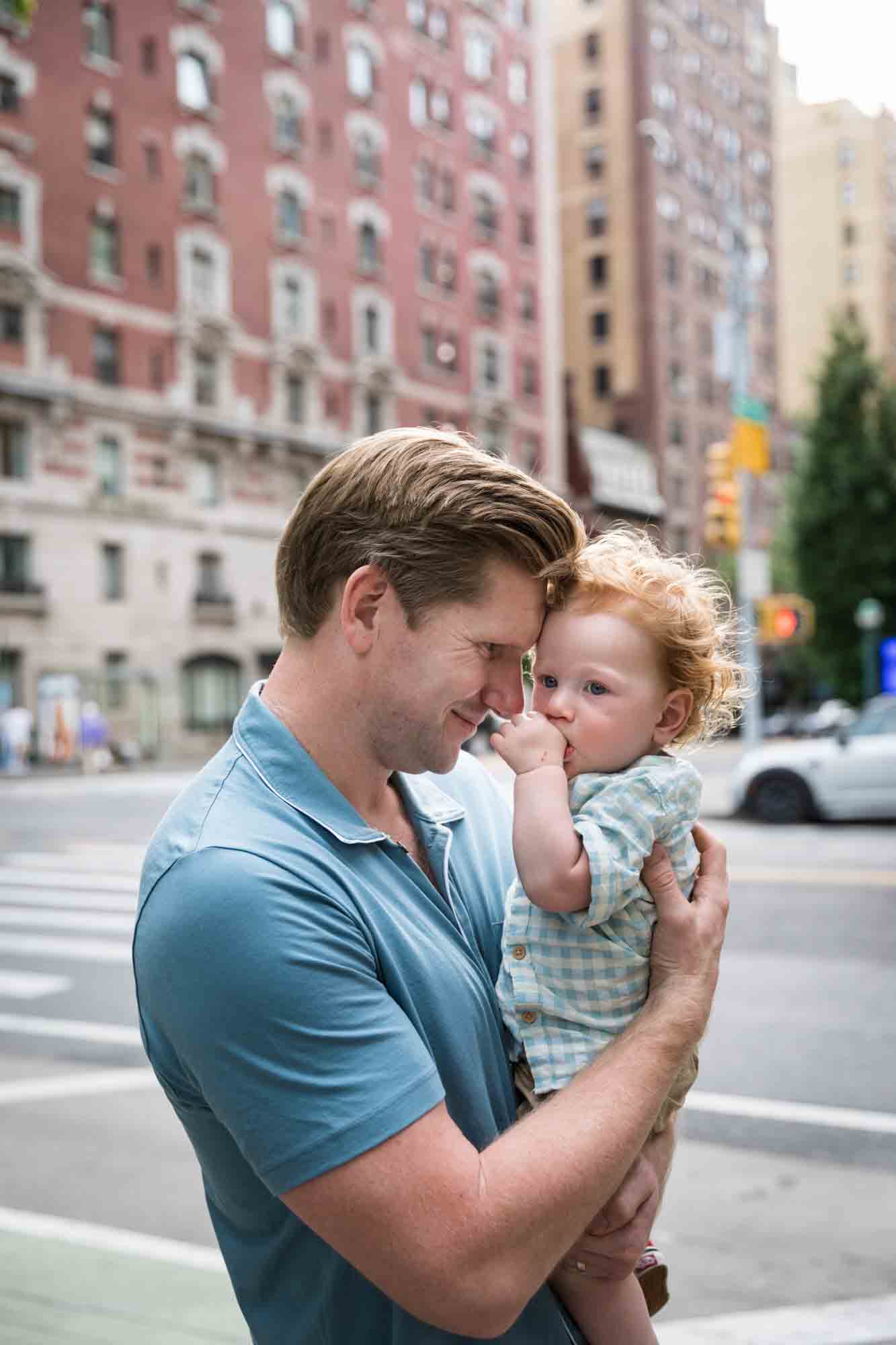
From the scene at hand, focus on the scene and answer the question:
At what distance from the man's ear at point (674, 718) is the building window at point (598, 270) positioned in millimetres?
70390

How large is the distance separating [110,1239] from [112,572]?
122ft

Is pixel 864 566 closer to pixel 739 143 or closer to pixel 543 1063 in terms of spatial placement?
pixel 543 1063

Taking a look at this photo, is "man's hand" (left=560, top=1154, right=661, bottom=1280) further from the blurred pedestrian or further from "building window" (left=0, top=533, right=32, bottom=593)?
"building window" (left=0, top=533, right=32, bottom=593)

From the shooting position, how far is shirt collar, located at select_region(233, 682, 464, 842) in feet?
6.42

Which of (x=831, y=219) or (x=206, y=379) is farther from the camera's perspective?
(x=831, y=219)

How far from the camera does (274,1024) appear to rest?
5.59 ft

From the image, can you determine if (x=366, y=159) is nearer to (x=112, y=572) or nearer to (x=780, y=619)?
(x=112, y=572)

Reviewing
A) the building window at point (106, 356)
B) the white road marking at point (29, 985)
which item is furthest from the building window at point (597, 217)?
the white road marking at point (29, 985)

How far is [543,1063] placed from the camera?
7.02 ft

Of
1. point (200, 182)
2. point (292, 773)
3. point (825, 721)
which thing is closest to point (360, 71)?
point (200, 182)

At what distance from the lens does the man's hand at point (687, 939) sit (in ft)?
6.77

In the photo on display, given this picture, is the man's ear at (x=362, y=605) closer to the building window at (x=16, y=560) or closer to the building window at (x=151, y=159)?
the building window at (x=16, y=560)

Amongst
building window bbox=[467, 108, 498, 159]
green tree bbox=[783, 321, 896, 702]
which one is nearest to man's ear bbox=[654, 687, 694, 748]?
green tree bbox=[783, 321, 896, 702]

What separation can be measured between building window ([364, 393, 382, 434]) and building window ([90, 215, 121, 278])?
35.1 ft
